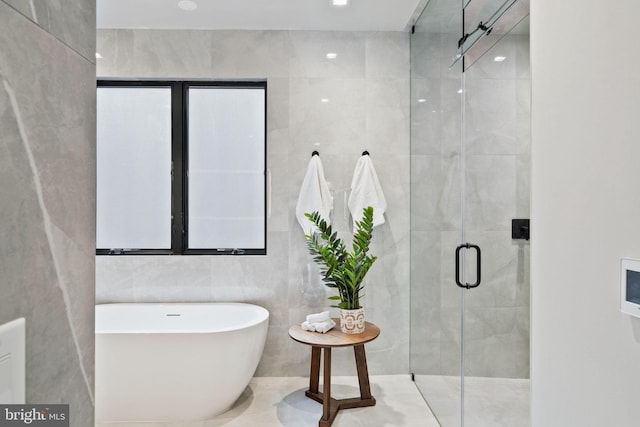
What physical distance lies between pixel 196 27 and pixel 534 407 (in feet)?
10.0

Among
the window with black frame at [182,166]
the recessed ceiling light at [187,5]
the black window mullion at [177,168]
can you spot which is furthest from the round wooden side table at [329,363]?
the recessed ceiling light at [187,5]

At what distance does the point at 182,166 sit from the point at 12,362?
2.76 meters

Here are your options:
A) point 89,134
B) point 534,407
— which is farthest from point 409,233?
point 89,134

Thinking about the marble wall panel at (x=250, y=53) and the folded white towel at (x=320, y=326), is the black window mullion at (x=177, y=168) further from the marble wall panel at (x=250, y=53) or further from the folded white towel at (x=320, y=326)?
the folded white towel at (x=320, y=326)

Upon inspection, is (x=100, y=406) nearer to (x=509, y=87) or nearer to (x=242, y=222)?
(x=242, y=222)

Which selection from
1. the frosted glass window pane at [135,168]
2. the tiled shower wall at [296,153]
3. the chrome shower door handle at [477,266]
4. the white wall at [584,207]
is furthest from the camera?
the frosted glass window pane at [135,168]

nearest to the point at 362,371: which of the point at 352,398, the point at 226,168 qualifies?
the point at 352,398

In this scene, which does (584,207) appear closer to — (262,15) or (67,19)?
(67,19)

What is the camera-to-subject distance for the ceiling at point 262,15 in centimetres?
259

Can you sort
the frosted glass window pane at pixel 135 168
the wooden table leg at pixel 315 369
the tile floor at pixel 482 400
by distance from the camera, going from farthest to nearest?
the frosted glass window pane at pixel 135 168 → the wooden table leg at pixel 315 369 → the tile floor at pixel 482 400

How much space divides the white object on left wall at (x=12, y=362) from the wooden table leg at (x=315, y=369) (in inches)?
87.7

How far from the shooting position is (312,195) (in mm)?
2869

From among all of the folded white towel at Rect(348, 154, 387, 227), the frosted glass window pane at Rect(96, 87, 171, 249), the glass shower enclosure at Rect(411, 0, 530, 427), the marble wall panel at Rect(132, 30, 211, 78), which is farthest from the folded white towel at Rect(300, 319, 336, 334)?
the marble wall panel at Rect(132, 30, 211, 78)

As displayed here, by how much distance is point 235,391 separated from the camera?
7.86ft
